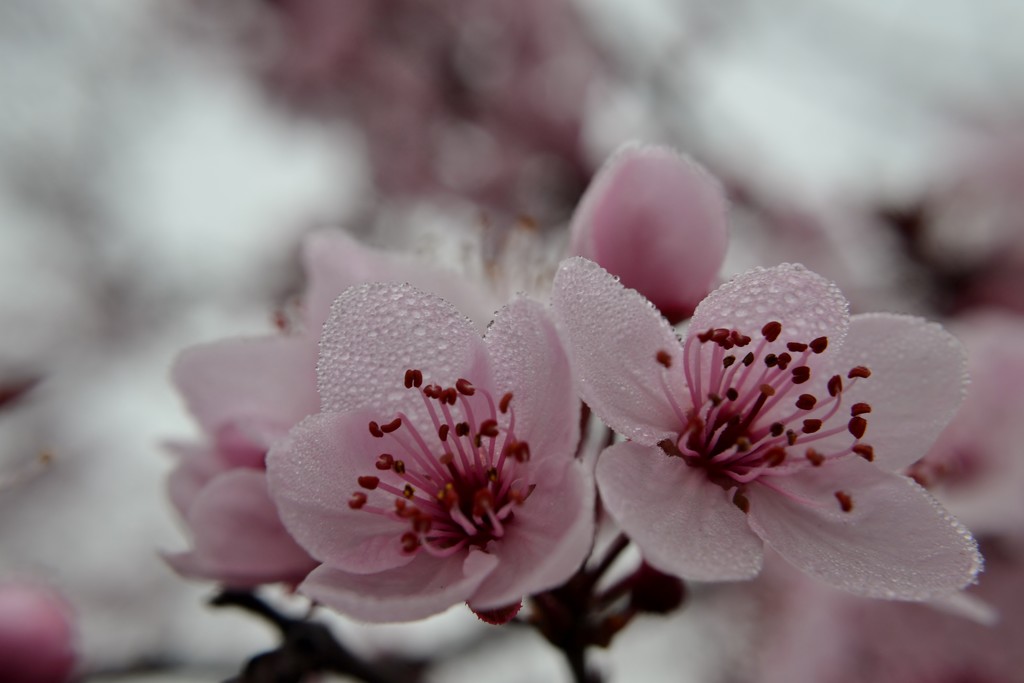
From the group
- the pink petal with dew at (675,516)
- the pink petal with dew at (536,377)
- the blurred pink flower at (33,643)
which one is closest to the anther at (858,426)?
the pink petal with dew at (675,516)

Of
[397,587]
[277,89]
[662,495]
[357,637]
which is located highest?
[662,495]

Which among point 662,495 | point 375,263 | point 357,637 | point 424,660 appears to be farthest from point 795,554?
point 357,637

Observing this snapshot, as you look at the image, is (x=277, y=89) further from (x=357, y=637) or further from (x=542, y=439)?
(x=542, y=439)

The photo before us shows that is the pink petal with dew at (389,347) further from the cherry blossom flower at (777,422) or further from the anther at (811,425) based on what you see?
the anther at (811,425)

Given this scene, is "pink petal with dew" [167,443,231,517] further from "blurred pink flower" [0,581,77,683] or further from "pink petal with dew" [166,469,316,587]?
"blurred pink flower" [0,581,77,683]

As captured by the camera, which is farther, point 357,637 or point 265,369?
point 357,637

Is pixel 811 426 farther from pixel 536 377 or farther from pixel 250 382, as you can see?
pixel 250 382
